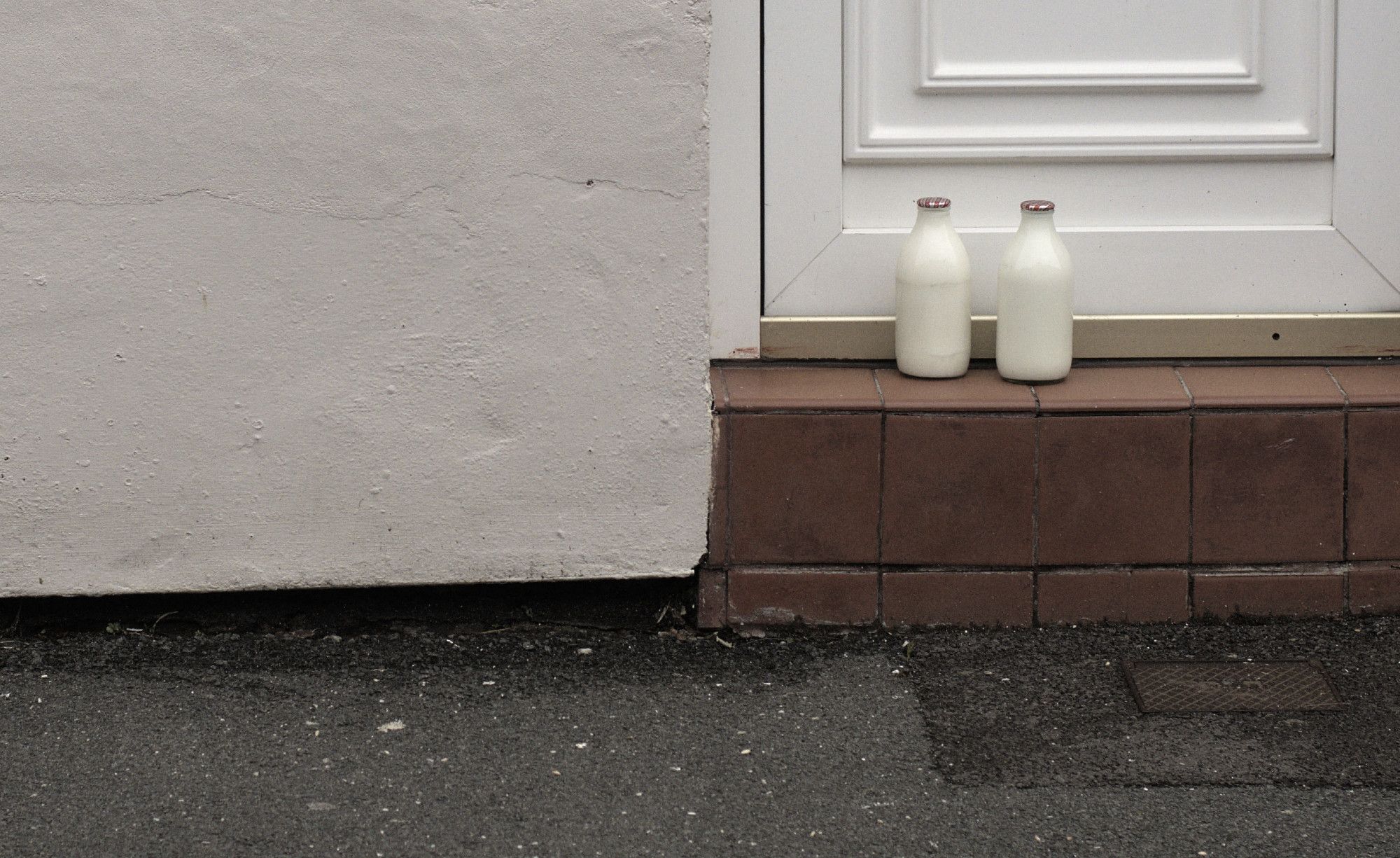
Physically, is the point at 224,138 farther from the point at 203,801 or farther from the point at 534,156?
the point at 203,801

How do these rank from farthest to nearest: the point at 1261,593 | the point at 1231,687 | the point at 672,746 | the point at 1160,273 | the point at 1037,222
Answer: the point at 1160,273, the point at 1261,593, the point at 1037,222, the point at 1231,687, the point at 672,746

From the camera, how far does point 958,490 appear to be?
10.6ft

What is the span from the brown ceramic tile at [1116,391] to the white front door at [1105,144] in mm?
160

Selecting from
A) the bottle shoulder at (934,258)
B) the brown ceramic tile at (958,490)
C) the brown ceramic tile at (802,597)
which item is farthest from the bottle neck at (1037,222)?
the brown ceramic tile at (802,597)

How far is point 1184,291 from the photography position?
11.3 feet

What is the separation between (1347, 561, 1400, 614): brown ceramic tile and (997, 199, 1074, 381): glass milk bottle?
74 centimetres

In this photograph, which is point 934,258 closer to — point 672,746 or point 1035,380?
point 1035,380

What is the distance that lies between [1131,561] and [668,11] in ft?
4.75

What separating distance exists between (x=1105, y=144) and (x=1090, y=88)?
0.12 m

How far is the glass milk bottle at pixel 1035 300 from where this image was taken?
10.5 feet

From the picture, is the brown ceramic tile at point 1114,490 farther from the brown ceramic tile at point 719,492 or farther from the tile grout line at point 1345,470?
the brown ceramic tile at point 719,492

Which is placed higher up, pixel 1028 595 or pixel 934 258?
pixel 934 258

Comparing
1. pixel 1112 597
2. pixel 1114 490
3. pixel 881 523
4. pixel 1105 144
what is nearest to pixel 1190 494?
pixel 1114 490

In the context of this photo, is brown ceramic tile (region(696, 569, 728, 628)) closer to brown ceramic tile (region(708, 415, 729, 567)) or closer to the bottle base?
brown ceramic tile (region(708, 415, 729, 567))
